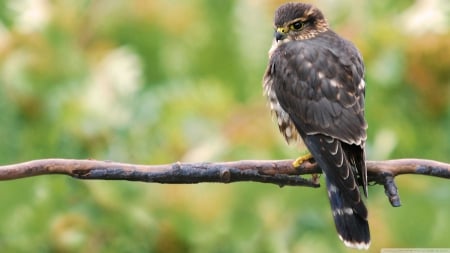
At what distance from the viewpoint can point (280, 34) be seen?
506cm

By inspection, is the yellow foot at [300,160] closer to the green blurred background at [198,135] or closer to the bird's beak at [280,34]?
the bird's beak at [280,34]

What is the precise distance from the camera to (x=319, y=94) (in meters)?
4.59

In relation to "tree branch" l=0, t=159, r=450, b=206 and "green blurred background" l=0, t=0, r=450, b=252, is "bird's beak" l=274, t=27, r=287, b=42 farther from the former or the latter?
"tree branch" l=0, t=159, r=450, b=206

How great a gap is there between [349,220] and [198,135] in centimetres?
158

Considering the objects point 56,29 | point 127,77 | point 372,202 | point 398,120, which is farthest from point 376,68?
point 56,29

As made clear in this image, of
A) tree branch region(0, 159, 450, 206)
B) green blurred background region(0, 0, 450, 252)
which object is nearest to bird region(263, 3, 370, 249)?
tree branch region(0, 159, 450, 206)

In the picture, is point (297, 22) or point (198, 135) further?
point (198, 135)

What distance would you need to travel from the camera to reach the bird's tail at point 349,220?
13.8 feet

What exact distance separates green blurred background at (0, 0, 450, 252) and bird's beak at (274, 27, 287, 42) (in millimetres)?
496

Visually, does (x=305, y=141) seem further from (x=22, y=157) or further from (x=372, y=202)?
(x=22, y=157)

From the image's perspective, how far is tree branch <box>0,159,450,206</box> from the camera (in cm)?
366

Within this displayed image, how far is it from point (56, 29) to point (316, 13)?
1.45m

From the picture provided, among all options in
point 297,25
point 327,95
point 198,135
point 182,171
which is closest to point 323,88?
point 327,95

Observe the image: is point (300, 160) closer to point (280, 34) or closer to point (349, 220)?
point (349, 220)
